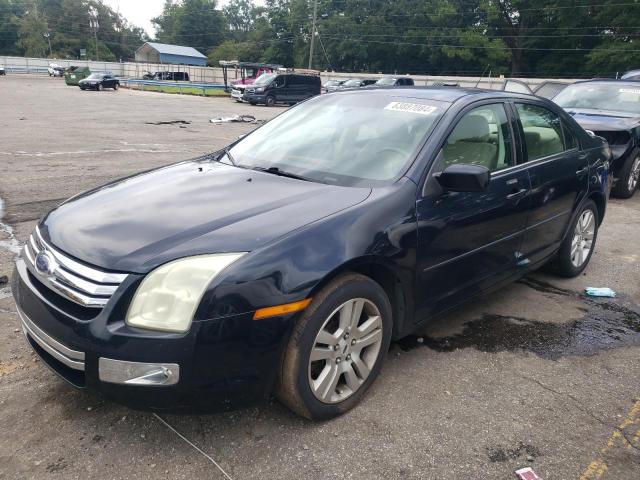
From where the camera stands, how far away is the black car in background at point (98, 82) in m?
37.5

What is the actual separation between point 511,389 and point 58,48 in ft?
365

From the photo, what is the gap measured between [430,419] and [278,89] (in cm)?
2887

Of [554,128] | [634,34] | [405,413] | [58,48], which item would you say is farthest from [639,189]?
[58,48]

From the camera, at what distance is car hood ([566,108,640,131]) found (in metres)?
7.57

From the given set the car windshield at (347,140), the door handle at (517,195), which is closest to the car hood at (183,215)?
the car windshield at (347,140)

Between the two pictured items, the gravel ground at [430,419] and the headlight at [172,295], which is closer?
the headlight at [172,295]

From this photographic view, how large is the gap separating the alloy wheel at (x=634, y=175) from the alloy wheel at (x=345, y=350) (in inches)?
286

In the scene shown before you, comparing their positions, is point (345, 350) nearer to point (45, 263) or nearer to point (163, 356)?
point (163, 356)

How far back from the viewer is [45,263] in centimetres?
231

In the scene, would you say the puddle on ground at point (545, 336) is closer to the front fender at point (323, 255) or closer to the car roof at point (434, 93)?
the front fender at point (323, 255)

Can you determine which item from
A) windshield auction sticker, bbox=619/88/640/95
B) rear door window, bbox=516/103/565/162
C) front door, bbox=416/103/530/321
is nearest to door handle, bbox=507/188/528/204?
front door, bbox=416/103/530/321

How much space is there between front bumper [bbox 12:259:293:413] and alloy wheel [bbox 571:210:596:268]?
11.2 feet

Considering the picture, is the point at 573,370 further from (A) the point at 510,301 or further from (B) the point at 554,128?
(B) the point at 554,128

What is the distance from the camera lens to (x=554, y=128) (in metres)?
4.13
